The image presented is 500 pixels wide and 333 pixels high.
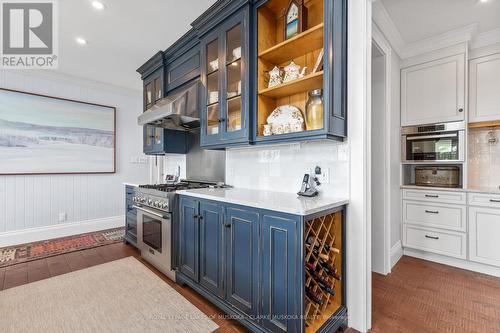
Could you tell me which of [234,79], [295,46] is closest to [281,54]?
[295,46]

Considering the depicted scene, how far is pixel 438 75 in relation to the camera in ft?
9.11

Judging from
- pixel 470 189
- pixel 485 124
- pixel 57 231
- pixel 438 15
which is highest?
pixel 438 15

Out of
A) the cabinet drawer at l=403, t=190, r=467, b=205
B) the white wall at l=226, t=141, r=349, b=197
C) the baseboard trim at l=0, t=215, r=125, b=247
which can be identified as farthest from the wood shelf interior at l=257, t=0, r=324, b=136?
the baseboard trim at l=0, t=215, r=125, b=247

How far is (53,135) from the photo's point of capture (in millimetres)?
3695

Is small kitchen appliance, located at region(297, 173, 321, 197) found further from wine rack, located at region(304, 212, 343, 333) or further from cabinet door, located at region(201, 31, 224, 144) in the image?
cabinet door, located at region(201, 31, 224, 144)

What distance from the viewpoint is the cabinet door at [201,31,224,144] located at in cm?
224

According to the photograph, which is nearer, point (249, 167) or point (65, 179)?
point (249, 167)

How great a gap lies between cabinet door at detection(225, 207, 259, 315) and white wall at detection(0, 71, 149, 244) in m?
3.54

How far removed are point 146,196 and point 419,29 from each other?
3.51 m

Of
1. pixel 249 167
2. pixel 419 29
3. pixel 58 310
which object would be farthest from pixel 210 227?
pixel 419 29

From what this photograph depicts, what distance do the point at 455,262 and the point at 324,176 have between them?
85.8 inches

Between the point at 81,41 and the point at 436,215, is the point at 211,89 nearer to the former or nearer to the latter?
the point at 81,41

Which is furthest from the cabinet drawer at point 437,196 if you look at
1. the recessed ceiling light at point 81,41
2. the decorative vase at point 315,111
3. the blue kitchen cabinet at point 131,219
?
the recessed ceiling light at point 81,41

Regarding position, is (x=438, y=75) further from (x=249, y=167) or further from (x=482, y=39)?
(x=249, y=167)
